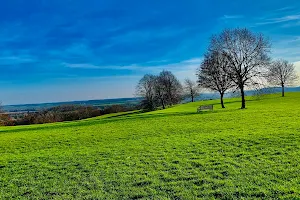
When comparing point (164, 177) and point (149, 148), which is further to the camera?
point (149, 148)

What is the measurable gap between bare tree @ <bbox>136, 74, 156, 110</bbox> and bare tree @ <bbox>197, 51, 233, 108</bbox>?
3622 centimetres

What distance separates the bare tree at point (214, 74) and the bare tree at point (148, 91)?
3622cm

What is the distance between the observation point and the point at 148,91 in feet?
261

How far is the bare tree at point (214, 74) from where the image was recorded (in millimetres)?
38000

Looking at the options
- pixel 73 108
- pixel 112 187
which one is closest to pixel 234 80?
pixel 112 187

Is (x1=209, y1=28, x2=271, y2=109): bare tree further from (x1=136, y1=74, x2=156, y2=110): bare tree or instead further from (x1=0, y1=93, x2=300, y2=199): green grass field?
(x1=136, y1=74, x2=156, y2=110): bare tree

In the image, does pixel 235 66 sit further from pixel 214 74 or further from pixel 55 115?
pixel 55 115

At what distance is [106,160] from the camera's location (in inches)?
Result: 381

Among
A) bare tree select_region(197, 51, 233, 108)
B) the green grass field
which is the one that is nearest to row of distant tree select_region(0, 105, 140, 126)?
bare tree select_region(197, 51, 233, 108)

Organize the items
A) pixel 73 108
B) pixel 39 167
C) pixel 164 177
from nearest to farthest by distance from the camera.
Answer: pixel 164 177 < pixel 39 167 < pixel 73 108

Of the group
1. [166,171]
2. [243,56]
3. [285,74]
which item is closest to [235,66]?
[243,56]

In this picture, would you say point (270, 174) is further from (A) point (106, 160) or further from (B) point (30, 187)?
(B) point (30, 187)

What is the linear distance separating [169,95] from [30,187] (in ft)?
240

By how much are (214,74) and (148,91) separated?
41.0m
